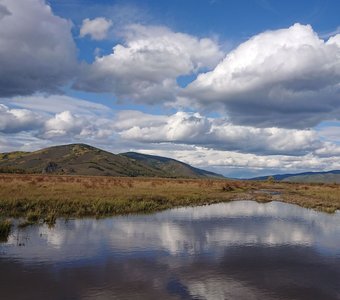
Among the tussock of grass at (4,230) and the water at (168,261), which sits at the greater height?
the tussock of grass at (4,230)

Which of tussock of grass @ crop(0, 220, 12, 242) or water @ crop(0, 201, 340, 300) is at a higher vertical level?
tussock of grass @ crop(0, 220, 12, 242)

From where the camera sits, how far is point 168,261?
859 inches

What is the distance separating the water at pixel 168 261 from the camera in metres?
17.1

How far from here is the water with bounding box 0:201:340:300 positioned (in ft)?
56.0

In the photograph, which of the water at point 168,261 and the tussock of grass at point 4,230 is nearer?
the water at point 168,261

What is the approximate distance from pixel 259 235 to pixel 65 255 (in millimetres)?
15277

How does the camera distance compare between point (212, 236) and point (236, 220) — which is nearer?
point (212, 236)

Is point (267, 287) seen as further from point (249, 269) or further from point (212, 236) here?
point (212, 236)

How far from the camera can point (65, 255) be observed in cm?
2216

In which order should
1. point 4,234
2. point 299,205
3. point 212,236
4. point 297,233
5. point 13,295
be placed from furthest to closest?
point 299,205 → point 297,233 → point 212,236 → point 4,234 → point 13,295

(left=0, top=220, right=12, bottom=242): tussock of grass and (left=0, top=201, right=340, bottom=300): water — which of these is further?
(left=0, top=220, right=12, bottom=242): tussock of grass

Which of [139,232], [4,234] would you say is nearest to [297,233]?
[139,232]

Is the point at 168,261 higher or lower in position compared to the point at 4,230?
lower

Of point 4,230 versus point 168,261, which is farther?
point 4,230
